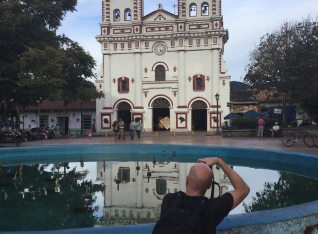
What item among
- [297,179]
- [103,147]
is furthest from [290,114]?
[297,179]

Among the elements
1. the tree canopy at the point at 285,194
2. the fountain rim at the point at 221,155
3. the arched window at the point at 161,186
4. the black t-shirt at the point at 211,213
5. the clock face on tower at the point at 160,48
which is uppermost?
the clock face on tower at the point at 160,48

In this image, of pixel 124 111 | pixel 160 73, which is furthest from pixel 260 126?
pixel 124 111

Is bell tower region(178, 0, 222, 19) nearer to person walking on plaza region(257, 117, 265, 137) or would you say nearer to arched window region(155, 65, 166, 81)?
arched window region(155, 65, 166, 81)

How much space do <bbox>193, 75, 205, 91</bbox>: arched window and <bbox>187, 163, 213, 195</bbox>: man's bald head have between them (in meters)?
33.6

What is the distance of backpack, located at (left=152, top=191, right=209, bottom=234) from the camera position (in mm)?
2344

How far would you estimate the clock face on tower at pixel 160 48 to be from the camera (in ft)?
120

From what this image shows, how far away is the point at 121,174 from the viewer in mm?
10461

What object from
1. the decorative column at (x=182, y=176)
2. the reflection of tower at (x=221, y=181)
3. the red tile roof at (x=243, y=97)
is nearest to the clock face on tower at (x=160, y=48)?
the red tile roof at (x=243, y=97)

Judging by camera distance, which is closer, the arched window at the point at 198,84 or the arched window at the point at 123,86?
the arched window at the point at 198,84

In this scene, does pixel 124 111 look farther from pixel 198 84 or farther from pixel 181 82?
pixel 198 84

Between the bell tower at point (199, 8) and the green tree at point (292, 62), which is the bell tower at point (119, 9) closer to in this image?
the bell tower at point (199, 8)

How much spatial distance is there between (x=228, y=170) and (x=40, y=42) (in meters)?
19.8

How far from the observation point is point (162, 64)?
3656 centimetres

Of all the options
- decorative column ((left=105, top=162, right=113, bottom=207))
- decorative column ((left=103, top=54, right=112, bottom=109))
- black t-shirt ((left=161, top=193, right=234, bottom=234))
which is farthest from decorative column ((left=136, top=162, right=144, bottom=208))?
decorative column ((left=103, top=54, right=112, bottom=109))
